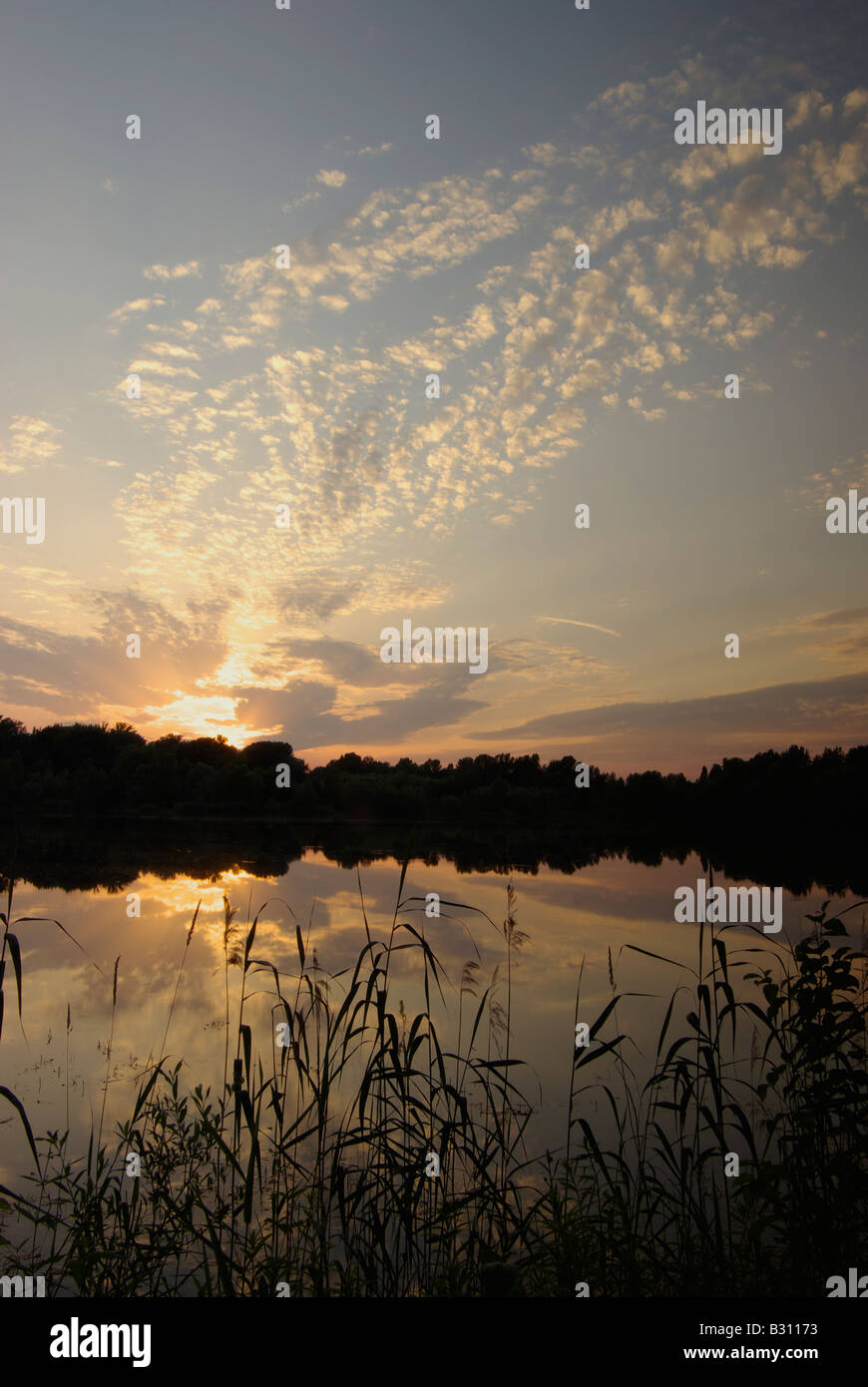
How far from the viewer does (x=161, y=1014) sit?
39.0 ft

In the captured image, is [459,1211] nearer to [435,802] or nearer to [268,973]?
[268,973]

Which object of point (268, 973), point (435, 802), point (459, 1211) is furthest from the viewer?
point (435, 802)

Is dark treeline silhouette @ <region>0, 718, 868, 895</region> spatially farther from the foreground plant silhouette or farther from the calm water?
the foreground plant silhouette

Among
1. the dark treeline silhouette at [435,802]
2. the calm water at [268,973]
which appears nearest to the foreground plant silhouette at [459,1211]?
the calm water at [268,973]

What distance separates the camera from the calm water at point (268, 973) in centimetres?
888

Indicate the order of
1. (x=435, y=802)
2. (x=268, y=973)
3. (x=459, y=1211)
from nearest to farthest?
(x=459, y=1211)
(x=268, y=973)
(x=435, y=802)

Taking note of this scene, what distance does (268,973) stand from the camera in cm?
1390

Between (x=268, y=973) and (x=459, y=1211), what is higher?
(x=459, y=1211)

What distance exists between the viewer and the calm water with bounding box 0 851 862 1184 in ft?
29.1

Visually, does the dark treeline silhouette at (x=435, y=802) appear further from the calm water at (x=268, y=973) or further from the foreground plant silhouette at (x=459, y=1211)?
the foreground plant silhouette at (x=459, y=1211)

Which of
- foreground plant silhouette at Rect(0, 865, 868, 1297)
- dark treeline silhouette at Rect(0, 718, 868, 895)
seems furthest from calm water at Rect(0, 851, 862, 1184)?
dark treeline silhouette at Rect(0, 718, 868, 895)

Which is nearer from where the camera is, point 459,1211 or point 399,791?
point 459,1211

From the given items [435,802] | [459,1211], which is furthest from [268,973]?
[435,802]
